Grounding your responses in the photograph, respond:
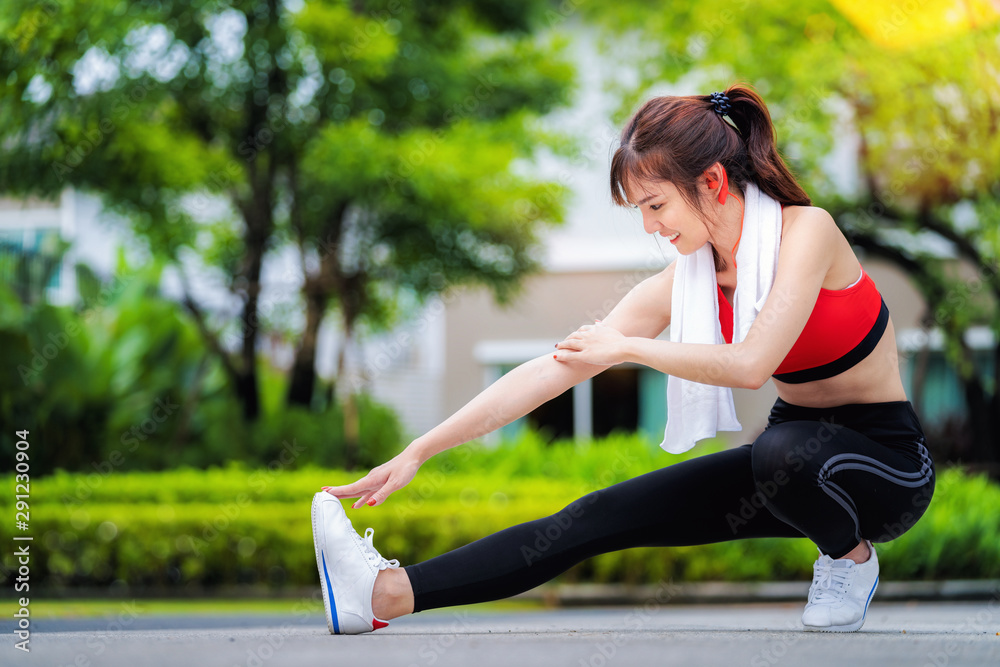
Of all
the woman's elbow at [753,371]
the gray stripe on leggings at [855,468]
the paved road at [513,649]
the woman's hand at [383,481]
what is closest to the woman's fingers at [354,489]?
the woman's hand at [383,481]

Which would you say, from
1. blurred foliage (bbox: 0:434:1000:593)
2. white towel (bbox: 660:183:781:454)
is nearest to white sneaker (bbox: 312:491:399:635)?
white towel (bbox: 660:183:781:454)

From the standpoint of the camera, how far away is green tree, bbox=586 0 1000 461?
766cm

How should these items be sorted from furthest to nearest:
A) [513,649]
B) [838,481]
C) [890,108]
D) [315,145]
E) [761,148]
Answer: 1. [315,145]
2. [890,108]
3. [761,148]
4. [838,481]
5. [513,649]

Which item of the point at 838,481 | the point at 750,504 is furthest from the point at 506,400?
the point at 838,481

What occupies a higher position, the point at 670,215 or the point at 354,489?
the point at 670,215

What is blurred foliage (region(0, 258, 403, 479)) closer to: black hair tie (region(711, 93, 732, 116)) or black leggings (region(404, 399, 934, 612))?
black leggings (region(404, 399, 934, 612))

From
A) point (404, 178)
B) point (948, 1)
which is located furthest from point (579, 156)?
point (948, 1)

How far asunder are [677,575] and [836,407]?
12.6 feet

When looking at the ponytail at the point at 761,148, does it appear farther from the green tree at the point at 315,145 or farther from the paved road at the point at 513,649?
the green tree at the point at 315,145

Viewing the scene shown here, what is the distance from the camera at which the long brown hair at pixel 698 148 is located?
6.43 ft

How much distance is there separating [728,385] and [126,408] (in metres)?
7.99

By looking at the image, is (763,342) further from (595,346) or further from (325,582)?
(325,582)

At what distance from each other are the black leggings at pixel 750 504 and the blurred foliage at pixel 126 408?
21.5ft

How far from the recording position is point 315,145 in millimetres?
7957
